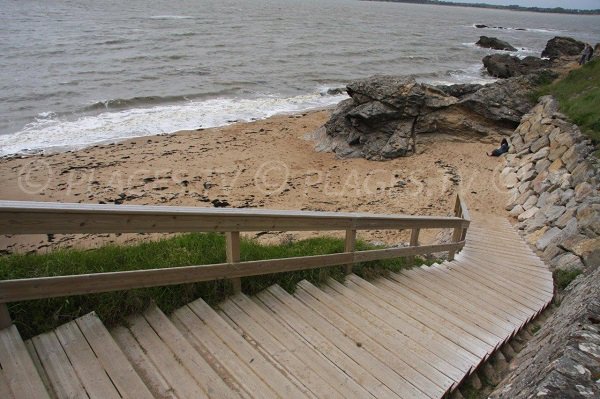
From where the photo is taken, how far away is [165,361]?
2672mm

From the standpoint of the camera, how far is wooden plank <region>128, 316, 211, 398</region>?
8.21 feet

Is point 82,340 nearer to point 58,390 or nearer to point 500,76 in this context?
point 58,390

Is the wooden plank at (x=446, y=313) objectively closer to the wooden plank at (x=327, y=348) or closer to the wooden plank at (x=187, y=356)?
the wooden plank at (x=327, y=348)

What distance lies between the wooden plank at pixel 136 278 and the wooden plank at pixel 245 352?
0.26m

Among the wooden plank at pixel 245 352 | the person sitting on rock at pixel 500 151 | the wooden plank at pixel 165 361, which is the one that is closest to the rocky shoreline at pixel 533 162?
the person sitting on rock at pixel 500 151

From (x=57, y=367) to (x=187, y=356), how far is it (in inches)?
29.8

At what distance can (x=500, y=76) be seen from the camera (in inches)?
1352

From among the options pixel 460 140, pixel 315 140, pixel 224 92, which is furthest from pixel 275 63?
pixel 460 140

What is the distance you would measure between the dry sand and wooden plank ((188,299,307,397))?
6.45 metres

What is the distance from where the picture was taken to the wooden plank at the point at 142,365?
247cm

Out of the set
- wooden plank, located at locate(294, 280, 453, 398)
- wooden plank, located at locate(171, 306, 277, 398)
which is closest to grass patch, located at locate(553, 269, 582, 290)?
wooden plank, located at locate(294, 280, 453, 398)

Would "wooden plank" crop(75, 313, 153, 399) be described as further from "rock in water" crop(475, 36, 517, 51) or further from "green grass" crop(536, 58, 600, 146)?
"rock in water" crop(475, 36, 517, 51)

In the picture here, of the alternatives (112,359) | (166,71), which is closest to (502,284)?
(112,359)

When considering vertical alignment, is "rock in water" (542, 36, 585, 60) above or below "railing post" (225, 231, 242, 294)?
below
